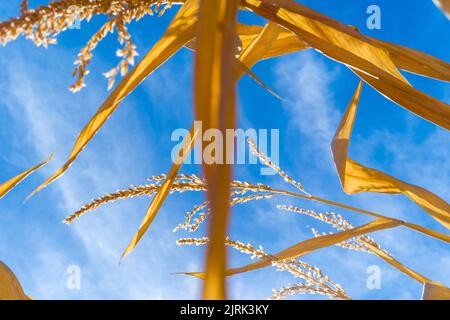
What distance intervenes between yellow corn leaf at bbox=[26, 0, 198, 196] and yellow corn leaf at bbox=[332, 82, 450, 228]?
0.71ft

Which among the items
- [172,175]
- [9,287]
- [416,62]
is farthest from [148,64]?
[416,62]


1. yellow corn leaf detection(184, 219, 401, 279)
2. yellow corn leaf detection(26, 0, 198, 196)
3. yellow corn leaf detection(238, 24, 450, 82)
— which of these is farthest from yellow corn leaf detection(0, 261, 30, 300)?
yellow corn leaf detection(238, 24, 450, 82)

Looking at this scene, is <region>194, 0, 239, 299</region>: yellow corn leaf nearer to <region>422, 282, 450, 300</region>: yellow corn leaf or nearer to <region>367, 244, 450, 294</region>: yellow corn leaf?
<region>422, 282, 450, 300</region>: yellow corn leaf

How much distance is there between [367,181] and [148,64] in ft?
1.11

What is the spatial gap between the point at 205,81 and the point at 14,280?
1.15 feet

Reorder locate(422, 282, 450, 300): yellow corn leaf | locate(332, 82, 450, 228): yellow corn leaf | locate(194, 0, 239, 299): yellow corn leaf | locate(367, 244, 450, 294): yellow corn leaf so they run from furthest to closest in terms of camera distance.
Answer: locate(367, 244, 450, 294): yellow corn leaf < locate(332, 82, 450, 228): yellow corn leaf < locate(422, 282, 450, 300): yellow corn leaf < locate(194, 0, 239, 299): yellow corn leaf

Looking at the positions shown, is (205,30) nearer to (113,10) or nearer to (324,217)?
(113,10)

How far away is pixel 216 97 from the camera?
233 mm

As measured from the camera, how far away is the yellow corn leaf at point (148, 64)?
1.75 ft

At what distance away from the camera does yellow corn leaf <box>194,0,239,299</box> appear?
19 centimetres

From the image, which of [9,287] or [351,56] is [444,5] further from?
[9,287]

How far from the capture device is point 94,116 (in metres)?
0.55

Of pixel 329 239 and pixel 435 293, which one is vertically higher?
pixel 329 239
